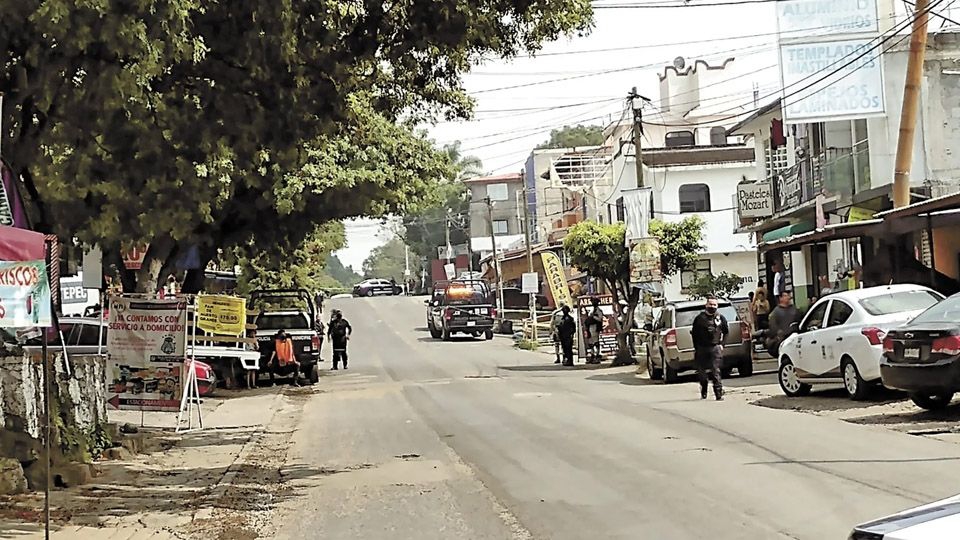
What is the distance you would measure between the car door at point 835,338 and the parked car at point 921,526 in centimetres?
1424

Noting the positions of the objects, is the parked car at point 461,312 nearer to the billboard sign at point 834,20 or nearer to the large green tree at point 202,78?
the billboard sign at point 834,20

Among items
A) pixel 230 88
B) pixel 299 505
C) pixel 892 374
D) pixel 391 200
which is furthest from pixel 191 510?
pixel 391 200

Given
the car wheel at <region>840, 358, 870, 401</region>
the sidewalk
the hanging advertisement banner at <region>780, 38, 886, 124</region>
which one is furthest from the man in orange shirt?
the car wheel at <region>840, 358, 870, 401</region>

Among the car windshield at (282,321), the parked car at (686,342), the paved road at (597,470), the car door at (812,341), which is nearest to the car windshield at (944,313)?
the paved road at (597,470)

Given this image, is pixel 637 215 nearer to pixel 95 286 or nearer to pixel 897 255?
pixel 897 255

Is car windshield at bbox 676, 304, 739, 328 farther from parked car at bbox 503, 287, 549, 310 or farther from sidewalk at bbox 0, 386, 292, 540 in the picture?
parked car at bbox 503, 287, 549, 310

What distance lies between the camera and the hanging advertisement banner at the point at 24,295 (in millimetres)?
8703

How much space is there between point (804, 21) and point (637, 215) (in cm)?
734

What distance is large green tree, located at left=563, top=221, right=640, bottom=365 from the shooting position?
110ft

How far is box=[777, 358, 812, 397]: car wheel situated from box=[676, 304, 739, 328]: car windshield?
202 inches

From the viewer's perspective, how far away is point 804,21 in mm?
26484

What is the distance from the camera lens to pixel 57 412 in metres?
13.7

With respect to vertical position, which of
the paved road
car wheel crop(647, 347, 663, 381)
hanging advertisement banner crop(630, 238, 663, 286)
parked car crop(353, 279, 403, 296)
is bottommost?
the paved road

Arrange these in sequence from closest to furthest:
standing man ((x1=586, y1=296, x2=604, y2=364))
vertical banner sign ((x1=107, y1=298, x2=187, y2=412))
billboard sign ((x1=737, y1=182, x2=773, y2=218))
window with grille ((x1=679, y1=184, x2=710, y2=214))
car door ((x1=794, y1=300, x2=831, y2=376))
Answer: vertical banner sign ((x1=107, y1=298, x2=187, y2=412)), car door ((x1=794, y1=300, x2=831, y2=376)), standing man ((x1=586, y1=296, x2=604, y2=364)), billboard sign ((x1=737, y1=182, x2=773, y2=218)), window with grille ((x1=679, y1=184, x2=710, y2=214))
